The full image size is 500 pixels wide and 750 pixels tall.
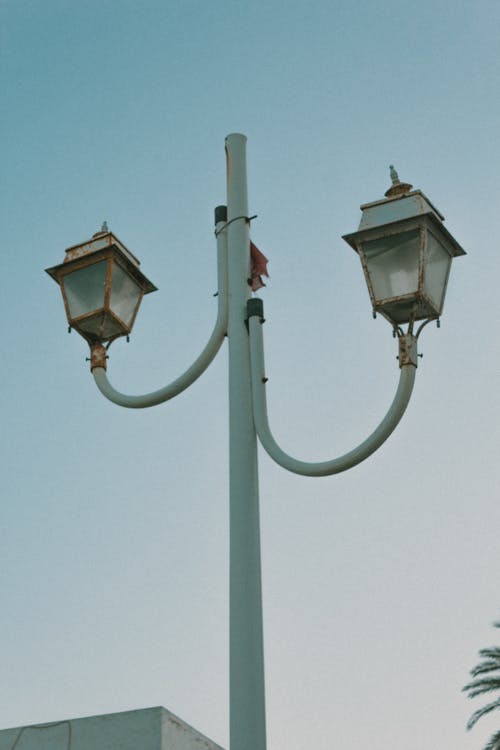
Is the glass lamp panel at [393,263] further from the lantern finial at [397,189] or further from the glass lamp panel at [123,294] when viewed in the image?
the glass lamp panel at [123,294]

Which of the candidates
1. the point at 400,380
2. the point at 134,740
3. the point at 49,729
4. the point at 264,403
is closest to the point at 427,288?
the point at 400,380

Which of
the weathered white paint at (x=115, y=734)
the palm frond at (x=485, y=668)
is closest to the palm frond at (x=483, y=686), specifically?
the palm frond at (x=485, y=668)

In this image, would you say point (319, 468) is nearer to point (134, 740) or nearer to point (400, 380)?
point (400, 380)

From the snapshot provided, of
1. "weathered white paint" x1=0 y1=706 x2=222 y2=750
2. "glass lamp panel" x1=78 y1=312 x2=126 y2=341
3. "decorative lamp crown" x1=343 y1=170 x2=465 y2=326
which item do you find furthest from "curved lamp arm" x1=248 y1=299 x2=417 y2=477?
"weathered white paint" x1=0 y1=706 x2=222 y2=750

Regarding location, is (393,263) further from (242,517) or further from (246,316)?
(242,517)

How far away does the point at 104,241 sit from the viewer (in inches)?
210

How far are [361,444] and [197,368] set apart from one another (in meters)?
1.03

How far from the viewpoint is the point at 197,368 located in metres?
5.08

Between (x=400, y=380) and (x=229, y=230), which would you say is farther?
(x=229, y=230)

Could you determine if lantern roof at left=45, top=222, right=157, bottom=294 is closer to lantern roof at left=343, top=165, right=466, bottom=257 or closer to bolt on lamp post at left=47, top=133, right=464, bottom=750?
bolt on lamp post at left=47, top=133, right=464, bottom=750

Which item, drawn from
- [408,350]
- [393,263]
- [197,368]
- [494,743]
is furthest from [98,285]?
[494,743]

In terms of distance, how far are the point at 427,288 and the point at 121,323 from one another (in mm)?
1580

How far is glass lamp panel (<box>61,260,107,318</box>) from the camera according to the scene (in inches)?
210

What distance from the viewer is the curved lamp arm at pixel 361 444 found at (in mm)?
4352
